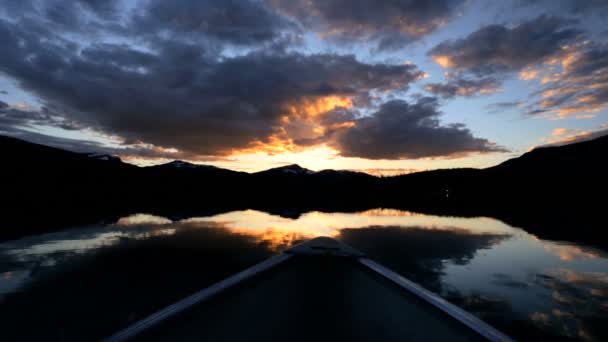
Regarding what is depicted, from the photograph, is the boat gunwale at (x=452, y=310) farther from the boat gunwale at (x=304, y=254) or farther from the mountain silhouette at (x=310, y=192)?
the mountain silhouette at (x=310, y=192)

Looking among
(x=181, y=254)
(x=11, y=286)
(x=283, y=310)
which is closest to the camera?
(x=283, y=310)

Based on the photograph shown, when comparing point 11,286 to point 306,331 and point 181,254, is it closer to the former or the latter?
point 181,254

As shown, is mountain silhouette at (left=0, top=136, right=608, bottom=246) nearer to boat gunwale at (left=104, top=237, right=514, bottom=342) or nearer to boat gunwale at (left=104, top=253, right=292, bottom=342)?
boat gunwale at (left=104, top=237, right=514, bottom=342)

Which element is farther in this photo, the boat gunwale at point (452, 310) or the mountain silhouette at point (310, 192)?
the mountain silhouette at point (310, 192)

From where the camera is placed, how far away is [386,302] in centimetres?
519

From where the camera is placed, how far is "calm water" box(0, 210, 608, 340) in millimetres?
6152

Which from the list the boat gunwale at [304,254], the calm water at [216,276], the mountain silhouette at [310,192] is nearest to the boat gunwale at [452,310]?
the boat gunwale at [304,254]

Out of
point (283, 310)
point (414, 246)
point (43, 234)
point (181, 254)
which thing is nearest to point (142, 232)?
point (43, 234)

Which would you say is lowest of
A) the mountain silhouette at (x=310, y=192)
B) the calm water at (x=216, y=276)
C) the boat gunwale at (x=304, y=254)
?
the calm water at (x=216, y=276)

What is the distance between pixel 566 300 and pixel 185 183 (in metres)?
137

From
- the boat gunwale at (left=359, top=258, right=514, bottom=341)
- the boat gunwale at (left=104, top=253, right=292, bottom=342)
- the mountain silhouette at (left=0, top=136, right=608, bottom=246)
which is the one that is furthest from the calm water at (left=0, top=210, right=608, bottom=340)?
the mountain silhouette at (left=0, top=136, right=608, bottom=246)

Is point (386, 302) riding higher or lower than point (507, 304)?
higher

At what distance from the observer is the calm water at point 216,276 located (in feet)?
20.2

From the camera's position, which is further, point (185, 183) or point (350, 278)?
point (185, 183)
